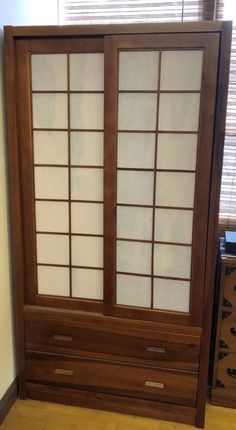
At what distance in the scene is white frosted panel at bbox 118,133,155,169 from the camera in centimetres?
174

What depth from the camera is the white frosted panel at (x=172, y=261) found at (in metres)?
1.81

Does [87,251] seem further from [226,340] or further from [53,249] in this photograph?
[226,340]

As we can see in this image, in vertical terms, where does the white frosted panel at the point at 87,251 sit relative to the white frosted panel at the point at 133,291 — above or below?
above

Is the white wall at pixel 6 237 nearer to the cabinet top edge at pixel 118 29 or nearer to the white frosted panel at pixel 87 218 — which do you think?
the cabinet top edge at pixel 118 29

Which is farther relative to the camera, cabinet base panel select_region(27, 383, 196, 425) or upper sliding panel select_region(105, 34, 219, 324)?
cabinet base panel select_region(27, 383, 196, 425)

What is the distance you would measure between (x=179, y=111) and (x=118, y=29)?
1.41ft

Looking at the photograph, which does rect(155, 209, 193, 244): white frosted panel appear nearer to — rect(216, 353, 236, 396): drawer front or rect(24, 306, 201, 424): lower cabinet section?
rect(24, 306, 201, 424): lower cabinet section

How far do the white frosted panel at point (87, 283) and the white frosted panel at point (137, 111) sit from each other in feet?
2.42

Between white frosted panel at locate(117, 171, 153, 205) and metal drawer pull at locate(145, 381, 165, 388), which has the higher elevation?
white frosted panel at locate(117, 171, 153, 205)

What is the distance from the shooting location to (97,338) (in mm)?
1955

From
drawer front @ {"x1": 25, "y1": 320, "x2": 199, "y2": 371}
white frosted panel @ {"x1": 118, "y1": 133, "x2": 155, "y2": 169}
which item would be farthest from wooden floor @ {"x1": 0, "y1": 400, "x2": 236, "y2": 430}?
white frosted panel @ {"x1": 118, "y1": 133, "x2": 155, "y2": 169}

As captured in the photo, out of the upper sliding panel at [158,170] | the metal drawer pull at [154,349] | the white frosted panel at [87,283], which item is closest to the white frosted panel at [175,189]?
the upper sliding panel at [158,170]

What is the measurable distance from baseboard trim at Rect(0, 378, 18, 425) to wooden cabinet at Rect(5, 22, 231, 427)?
0.04 meters

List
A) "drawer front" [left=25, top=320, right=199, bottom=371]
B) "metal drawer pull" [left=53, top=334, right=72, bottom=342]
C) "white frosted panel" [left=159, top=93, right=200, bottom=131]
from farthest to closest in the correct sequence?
"metal drawer pull" [left=53, top=334, right=72, bottom=342] → "drawer front" [left=25, top=320, right=199, bottom=371] → "white frosted panel" [left=159, top=93, right=200, bottom=131]
